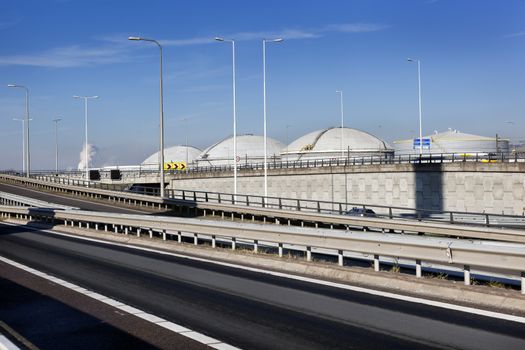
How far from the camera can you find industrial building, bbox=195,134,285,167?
147 meters

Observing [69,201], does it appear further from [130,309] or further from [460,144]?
[460,144]

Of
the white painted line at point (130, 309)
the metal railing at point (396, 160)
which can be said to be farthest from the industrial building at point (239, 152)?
the white painted line at point (130, 309)

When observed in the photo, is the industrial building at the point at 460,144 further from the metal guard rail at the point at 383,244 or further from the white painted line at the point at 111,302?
the white painted line at the point at 111,302

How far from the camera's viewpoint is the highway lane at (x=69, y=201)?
5703 centimetres

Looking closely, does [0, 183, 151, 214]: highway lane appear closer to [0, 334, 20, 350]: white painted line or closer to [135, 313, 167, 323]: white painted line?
[135, 313, 167, 323]: white painted line

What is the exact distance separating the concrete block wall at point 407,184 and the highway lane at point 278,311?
39.9 meters

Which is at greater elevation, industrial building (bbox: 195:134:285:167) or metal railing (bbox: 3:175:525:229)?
industrial building (bbox: 195:134:285:167)

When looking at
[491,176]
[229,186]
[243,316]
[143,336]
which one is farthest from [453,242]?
[229,186]

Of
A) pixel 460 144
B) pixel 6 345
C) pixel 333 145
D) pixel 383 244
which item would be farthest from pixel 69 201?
pixel 460 144

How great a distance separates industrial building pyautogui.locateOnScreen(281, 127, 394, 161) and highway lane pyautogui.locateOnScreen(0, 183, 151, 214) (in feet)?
174

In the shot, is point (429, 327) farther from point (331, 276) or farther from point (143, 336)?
point (331, 276)

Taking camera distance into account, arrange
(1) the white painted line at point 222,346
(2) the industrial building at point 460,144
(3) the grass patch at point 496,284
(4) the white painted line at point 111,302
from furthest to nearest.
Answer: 1. (2) the industrial building at point 460,144
2. (4) the white painted line at point 111,302
3. (3) the grass patch at point 496,284
4. (1) the white painted line at point 222,346

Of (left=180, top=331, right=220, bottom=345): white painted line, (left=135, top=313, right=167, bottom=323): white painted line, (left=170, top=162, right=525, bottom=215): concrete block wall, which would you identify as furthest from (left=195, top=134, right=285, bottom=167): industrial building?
(left=180, top=331, right=220, bottom=345): white painted line

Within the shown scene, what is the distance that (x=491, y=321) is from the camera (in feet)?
30.9
